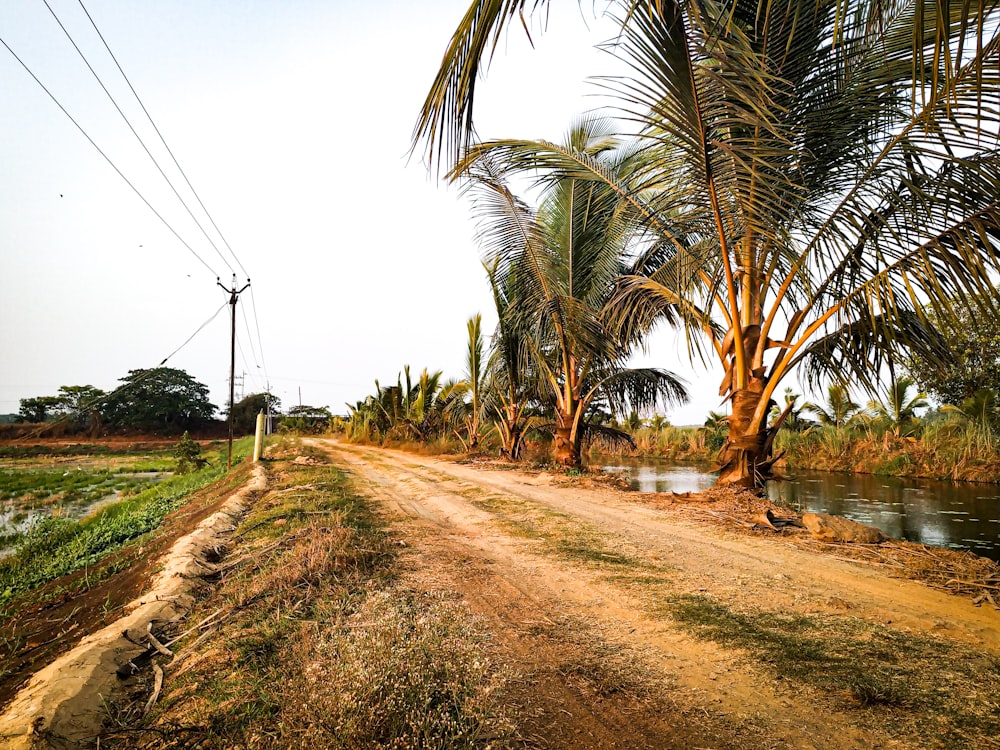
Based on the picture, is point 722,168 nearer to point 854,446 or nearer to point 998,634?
point 998,634

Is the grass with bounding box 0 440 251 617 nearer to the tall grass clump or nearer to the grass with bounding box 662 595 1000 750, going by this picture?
the grass with bounding box 662 595 1000 750

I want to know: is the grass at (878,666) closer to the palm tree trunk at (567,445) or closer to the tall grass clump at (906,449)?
the palm tree trunk at (567,445)

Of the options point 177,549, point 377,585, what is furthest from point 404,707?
point 177,549

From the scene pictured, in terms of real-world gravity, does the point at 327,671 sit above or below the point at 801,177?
below

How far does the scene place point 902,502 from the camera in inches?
351

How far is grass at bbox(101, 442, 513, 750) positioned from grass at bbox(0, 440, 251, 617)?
297cm

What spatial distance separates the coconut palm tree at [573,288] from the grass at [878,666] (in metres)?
7.08

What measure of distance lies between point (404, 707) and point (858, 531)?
165 inches

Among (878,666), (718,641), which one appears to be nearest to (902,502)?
(878,666)

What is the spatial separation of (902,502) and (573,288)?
7.01 meters

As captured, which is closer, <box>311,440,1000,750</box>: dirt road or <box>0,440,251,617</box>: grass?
<box>311,440,1000,750</box>: dirt road

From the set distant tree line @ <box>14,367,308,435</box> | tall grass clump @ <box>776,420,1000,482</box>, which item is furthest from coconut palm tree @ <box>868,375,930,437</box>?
distant tree line @ <box>14,367,308,435</box>

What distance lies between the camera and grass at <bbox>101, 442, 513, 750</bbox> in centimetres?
164

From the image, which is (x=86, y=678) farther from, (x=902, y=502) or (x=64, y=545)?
(x=902, y=502)
